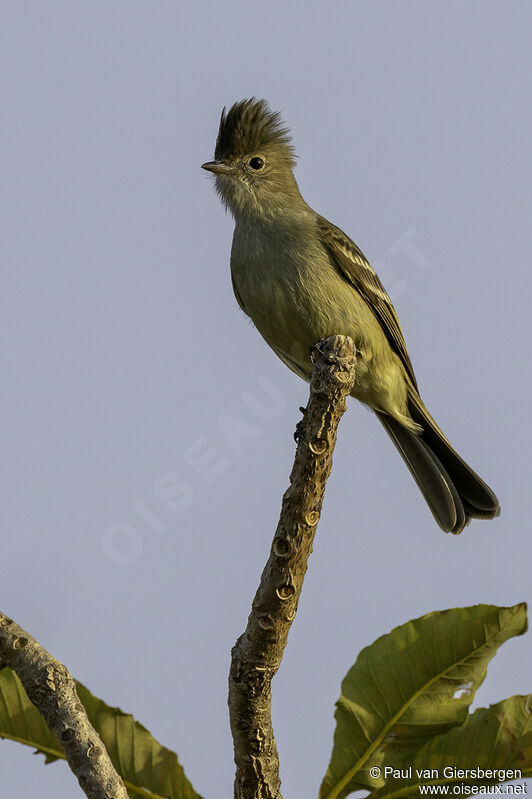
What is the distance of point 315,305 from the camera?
554 cm

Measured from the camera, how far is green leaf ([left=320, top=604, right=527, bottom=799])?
303 cm

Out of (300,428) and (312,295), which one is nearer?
(300,428)

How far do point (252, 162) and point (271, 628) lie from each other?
4321 mm

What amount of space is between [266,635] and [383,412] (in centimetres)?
379

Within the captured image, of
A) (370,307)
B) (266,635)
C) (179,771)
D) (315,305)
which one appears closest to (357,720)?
(266,635)

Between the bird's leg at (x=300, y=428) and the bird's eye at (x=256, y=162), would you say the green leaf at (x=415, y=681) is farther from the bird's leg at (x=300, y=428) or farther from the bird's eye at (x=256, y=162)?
the bird's eye at (x=256, y=162)

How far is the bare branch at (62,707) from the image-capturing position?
2564 millimetres

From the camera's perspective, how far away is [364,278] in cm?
603

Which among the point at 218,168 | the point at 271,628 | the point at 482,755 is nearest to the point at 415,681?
the point at 482,755

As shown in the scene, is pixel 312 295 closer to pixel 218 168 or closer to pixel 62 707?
pixel 218 168

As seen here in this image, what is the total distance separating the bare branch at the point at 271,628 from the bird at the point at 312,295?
7.49 feet

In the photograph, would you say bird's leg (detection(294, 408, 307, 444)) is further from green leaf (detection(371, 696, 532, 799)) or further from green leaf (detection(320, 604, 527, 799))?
green leaf (detection(371, 696, 532, 799))

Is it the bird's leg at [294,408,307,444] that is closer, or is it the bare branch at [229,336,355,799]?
the bare branch at [229,336,355,799]

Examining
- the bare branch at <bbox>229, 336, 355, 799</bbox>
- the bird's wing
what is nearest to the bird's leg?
the bare branch at <bbox>229, 336, 355, 799</bbox>
